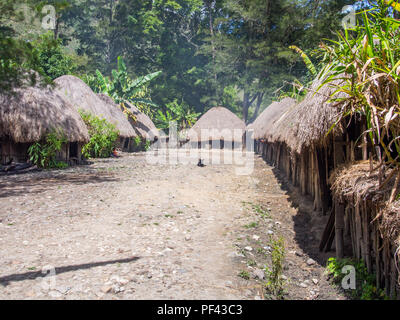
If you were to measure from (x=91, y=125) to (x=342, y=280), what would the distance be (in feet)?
46.2

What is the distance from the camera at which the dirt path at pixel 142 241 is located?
12.0 ft

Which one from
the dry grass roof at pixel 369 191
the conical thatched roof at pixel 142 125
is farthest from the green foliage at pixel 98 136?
the dry grass roof at pixel 369 191

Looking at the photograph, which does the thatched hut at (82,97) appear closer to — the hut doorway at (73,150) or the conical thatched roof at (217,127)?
the hut doorway at (73,150)

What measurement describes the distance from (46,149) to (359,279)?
407 inches

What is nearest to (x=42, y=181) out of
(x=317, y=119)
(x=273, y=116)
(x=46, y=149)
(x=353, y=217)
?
(x=46, y=149)

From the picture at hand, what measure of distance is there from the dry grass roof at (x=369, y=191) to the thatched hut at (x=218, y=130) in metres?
22.3

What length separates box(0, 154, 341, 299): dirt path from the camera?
367cm

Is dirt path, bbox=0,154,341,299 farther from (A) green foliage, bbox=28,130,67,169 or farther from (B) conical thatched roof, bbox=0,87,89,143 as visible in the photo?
(B) conical thatched roof, bbox=0,87,89,143

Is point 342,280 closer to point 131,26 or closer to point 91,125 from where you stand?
point 91,125

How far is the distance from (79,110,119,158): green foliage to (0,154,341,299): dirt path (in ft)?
22.5

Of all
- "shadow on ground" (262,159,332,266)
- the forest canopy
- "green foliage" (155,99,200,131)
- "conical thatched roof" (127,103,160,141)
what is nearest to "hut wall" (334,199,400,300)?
"shadow on ground" (262,159,332,266)

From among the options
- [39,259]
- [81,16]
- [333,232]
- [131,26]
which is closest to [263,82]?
[131,26]

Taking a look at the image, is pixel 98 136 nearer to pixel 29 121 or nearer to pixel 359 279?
pixel 29 121

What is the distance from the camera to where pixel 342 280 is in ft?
14.0
